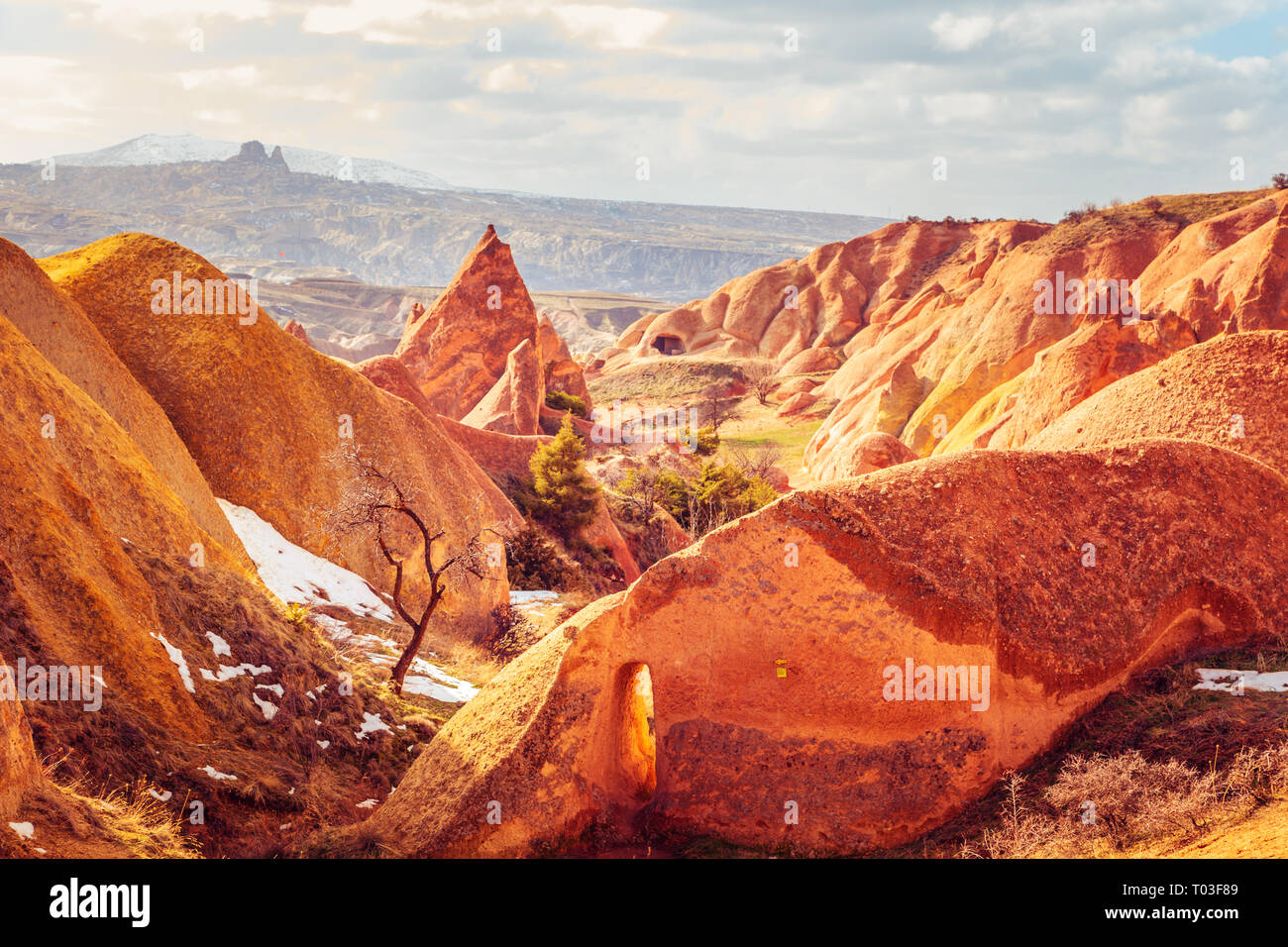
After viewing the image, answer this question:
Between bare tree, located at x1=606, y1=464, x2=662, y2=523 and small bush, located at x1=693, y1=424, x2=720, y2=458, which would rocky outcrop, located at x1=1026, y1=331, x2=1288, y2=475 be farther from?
small bush, located at x1=693, y1=424, x2=720, y2=458

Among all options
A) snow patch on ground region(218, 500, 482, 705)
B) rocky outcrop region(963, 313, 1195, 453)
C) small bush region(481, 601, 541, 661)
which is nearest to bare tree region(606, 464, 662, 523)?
rocky outcrop region(963, 313, 1195, 453)

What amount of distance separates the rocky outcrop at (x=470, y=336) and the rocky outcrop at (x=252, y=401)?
30.2 m

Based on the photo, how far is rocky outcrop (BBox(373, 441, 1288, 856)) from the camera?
348 inches

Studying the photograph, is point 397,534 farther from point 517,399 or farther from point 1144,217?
point 1144,217

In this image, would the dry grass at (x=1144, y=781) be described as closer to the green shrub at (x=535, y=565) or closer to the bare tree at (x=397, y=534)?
the bare tree at (x=397, y=534)

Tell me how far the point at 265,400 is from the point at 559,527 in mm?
12433

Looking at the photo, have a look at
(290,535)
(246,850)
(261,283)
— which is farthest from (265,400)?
(261,283)

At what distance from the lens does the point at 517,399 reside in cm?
4353

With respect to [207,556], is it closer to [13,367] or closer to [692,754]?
[13,367]

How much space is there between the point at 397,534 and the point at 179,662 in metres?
8.20

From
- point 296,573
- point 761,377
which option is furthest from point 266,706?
point 761,377

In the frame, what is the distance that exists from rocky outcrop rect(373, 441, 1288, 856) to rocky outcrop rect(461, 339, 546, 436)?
3406 centimetres

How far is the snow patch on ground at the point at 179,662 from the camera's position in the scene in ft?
35.2

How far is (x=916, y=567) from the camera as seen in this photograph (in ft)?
30.0
